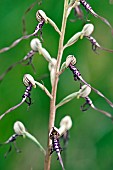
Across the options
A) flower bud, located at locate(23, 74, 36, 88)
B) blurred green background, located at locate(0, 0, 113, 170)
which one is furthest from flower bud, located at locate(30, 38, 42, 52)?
blurred green background, located at locate(0, 0, 113, 170)

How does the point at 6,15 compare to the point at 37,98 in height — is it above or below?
above

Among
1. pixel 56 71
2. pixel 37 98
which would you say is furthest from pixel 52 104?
pixel 37 98

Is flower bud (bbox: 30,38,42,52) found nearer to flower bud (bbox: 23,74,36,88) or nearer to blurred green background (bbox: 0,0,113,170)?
flower bud (bbox: 23,74,36,88)

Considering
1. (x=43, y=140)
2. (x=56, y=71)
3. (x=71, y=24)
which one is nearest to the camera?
(x=56, y=71)

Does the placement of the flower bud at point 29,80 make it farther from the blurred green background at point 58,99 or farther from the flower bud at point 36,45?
the blurred green background at point 58,99

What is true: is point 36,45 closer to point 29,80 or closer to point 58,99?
point 29,80

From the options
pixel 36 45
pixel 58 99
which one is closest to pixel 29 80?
pixel 36 45

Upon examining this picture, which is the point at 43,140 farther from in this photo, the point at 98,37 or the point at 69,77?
the point at 98,37

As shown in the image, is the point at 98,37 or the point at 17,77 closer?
the point at 17,77
